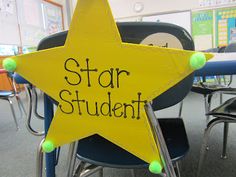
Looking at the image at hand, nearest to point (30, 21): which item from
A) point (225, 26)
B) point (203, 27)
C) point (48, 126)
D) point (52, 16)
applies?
point (52, 16)

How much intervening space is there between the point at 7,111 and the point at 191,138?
7.85 feet

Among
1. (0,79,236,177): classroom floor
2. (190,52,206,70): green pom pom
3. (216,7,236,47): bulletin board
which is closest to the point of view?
(190,52,206,70): green pom pom

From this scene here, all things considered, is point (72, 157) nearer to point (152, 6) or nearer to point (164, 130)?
point (164, 130)

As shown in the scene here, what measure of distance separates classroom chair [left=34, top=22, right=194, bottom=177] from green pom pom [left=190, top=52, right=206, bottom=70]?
116mm

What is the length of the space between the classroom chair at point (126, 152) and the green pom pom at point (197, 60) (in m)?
0.12

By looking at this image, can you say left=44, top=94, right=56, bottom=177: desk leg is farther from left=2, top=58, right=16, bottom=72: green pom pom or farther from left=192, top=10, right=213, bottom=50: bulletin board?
left=192, top=10, right=213, bottom=50: bulletin board

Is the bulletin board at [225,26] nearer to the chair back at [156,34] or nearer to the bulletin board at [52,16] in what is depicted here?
the bulletin board at [52,16]

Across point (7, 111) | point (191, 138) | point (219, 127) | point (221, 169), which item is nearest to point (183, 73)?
point (221, 169)

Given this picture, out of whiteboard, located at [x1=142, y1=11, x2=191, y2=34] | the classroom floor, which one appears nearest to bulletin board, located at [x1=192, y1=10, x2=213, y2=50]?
whiteboard, located at [x1=142, y1=11, x2=191, y2=34]

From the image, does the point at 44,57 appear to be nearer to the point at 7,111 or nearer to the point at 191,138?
the point at 191,138

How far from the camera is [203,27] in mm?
4629

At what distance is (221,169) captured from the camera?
1.19m

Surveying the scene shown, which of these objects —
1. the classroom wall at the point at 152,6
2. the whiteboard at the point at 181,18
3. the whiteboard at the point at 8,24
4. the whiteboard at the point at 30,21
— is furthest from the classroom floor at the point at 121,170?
the classroom wall at the point at 152,6

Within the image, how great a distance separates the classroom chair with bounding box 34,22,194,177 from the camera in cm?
46
